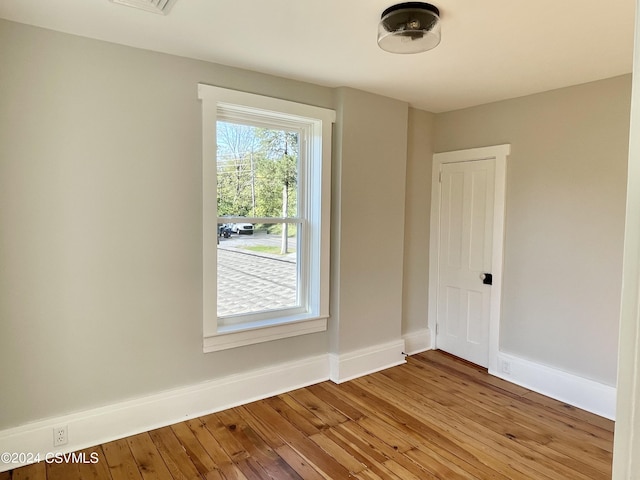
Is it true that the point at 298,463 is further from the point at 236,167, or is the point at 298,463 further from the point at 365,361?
the point at 236,167

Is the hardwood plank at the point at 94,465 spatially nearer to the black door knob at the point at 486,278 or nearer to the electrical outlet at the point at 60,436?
the electrical outlet at the point at 60,436

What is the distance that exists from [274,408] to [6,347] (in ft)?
5.71

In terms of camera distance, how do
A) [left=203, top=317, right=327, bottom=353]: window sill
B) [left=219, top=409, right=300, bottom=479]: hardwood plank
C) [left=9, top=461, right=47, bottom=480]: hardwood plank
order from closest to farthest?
[left=9, top=461, right=47, bottom=480]: hardwood plank
[left=219, top=409, right=300, bottom=479]: hardwood plank
[left=203, top=317, right=327, bottom=353]: window sill

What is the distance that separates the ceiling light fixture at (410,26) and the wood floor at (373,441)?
2.39 meters

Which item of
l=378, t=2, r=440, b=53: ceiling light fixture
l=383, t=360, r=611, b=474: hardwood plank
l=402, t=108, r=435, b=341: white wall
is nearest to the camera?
l=378, t=2, r=440, b=53: ceiling light fixture

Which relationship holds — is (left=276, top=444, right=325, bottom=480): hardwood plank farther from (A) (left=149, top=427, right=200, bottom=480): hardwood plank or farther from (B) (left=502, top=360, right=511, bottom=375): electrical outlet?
(B) (left=502, top=360, right=511, bottom=375): electrical outlet

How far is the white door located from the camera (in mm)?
3734

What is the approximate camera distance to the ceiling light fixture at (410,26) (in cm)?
192

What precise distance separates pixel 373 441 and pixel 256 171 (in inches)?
83.5

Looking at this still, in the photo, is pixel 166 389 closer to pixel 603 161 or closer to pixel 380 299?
pixel 380 299

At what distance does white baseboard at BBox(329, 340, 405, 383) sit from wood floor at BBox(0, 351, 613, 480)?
14cm

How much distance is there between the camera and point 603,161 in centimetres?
293

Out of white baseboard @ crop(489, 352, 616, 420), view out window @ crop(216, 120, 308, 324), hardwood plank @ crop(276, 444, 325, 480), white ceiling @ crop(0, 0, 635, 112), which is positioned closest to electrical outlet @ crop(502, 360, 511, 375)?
white baseboard @ crop(489, 352, 616, 420)

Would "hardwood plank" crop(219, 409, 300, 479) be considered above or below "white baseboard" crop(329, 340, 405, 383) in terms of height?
below
